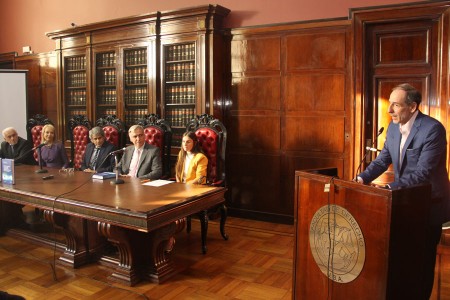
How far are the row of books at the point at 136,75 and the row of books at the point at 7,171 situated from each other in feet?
7.47

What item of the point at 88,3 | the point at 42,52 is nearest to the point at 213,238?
the point at 88,3

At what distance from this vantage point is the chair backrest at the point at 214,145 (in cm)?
410

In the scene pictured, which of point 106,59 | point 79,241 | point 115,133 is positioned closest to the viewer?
point 79,241

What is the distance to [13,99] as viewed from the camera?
21.9ft

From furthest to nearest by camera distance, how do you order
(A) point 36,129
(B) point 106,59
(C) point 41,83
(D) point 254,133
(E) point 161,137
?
(C) point 41,83, (B) point 106,59, (A) point 36,129, (D) point 254,133, (E) point 161,137

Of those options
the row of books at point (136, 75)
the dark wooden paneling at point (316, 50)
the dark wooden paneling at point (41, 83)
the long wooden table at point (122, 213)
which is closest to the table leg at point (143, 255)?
the long wooden table at point (122, 213)

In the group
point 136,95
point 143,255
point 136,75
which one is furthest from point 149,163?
point 136,75

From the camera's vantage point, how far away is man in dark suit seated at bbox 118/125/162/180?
389 cm

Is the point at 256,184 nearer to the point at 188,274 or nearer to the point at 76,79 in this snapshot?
the point at 188,274

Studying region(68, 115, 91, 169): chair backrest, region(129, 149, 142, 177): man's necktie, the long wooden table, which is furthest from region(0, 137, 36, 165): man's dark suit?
region(129, 149, 142, 177): man's necktie

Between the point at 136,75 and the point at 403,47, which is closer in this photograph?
the point at 403,47

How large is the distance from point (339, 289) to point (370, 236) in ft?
1.10

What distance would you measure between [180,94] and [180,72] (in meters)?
0.26

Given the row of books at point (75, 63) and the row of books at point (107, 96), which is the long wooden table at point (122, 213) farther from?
the row of books at point (75, 63)
